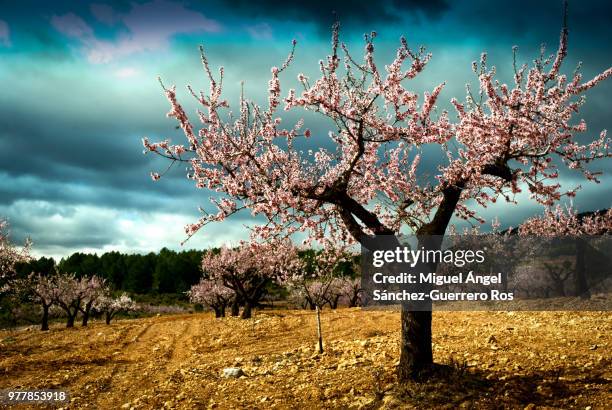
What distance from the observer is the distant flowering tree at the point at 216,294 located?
47375 mm

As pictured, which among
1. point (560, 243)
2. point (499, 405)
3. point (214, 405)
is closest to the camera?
point (499, 405)

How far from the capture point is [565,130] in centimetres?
1064

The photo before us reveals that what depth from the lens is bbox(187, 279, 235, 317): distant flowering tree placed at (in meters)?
47.4

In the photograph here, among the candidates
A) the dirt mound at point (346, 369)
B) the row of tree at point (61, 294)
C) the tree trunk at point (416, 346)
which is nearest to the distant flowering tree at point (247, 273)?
the dirt mound at point (346, 369)

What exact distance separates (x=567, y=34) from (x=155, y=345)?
2420 centimetres

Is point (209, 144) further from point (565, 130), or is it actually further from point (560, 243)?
point (560, 243)

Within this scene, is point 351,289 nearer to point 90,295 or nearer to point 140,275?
point 90,295

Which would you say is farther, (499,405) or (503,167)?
(503,167)

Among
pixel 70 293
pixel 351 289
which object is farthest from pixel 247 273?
pixel 351 289

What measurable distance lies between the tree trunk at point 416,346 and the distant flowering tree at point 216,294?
37.3 m

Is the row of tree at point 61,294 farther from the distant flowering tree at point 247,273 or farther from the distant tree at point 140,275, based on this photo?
the distant tree at point 140,275

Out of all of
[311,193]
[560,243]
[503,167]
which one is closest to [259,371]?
[311,193]

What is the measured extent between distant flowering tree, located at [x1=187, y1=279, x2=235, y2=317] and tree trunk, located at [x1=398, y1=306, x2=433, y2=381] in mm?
37317

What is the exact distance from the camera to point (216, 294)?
1852 inches
